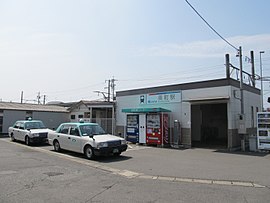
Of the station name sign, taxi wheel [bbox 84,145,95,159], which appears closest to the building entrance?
the station name sign

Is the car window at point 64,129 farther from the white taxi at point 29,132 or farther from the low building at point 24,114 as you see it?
the low building at point 24,114

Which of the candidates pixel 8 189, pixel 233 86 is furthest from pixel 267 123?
pixel 8 189

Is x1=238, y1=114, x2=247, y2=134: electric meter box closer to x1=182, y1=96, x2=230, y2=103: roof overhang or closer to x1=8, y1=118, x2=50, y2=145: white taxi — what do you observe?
x1=182, y1=96, x2=230, y2=103: roof overhang

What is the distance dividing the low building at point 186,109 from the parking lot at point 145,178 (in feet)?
16.7

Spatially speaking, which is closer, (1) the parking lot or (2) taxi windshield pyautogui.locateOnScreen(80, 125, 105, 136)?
(1) the parking lot

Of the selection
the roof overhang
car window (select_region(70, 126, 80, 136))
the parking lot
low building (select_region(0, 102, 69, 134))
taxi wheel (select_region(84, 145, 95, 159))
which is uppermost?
the roof overhang

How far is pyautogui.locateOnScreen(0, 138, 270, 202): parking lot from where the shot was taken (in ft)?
20.4

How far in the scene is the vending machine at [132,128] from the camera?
1880 cm

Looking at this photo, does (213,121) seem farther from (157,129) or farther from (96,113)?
(96,113)

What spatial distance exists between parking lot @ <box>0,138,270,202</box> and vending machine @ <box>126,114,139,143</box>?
22.5 feet

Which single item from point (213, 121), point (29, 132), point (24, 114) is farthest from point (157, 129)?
point (24, 114)

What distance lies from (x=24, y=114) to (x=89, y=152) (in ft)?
65.3

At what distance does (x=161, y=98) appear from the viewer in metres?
19.1

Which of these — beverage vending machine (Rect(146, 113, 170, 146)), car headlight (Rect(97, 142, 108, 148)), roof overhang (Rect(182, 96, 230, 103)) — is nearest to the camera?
car headlight (Rect(97, 142, 108, 148))
